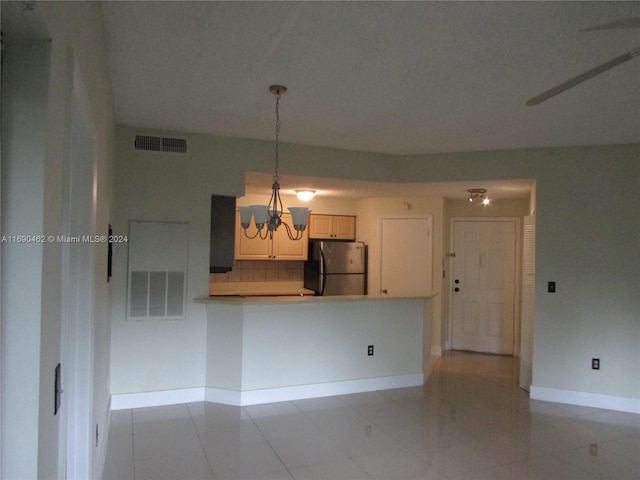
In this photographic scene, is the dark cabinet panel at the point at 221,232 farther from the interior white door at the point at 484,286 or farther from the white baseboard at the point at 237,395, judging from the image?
the interior white door at the point at 484,286

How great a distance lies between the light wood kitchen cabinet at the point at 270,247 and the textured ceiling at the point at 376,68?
90.5 inches

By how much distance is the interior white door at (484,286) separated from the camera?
6.09 meters

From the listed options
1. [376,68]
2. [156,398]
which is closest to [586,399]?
[376,68]

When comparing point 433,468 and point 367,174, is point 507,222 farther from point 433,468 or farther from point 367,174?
point 433,468

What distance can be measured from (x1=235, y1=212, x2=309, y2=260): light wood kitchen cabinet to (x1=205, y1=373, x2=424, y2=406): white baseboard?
236cm

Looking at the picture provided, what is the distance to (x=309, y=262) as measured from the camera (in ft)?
21.3

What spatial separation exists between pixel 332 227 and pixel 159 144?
3.14 m

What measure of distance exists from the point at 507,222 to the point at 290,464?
182 inches

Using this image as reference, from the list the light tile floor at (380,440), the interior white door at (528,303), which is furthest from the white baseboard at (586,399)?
the interior white door at (528,303)

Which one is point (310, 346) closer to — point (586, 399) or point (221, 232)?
point (221, 232)

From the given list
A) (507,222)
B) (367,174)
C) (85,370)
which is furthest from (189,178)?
(507,222)

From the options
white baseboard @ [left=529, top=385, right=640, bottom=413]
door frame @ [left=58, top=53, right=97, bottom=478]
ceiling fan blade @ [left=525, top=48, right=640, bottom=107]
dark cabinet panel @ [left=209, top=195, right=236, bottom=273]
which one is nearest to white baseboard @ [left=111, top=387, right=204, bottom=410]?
dark cabinet panel @ [left=209, top=195, right=236, bottom=273]

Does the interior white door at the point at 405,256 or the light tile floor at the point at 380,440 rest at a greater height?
the interior white door at the point at 405,256

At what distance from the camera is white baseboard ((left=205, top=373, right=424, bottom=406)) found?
3.87m
